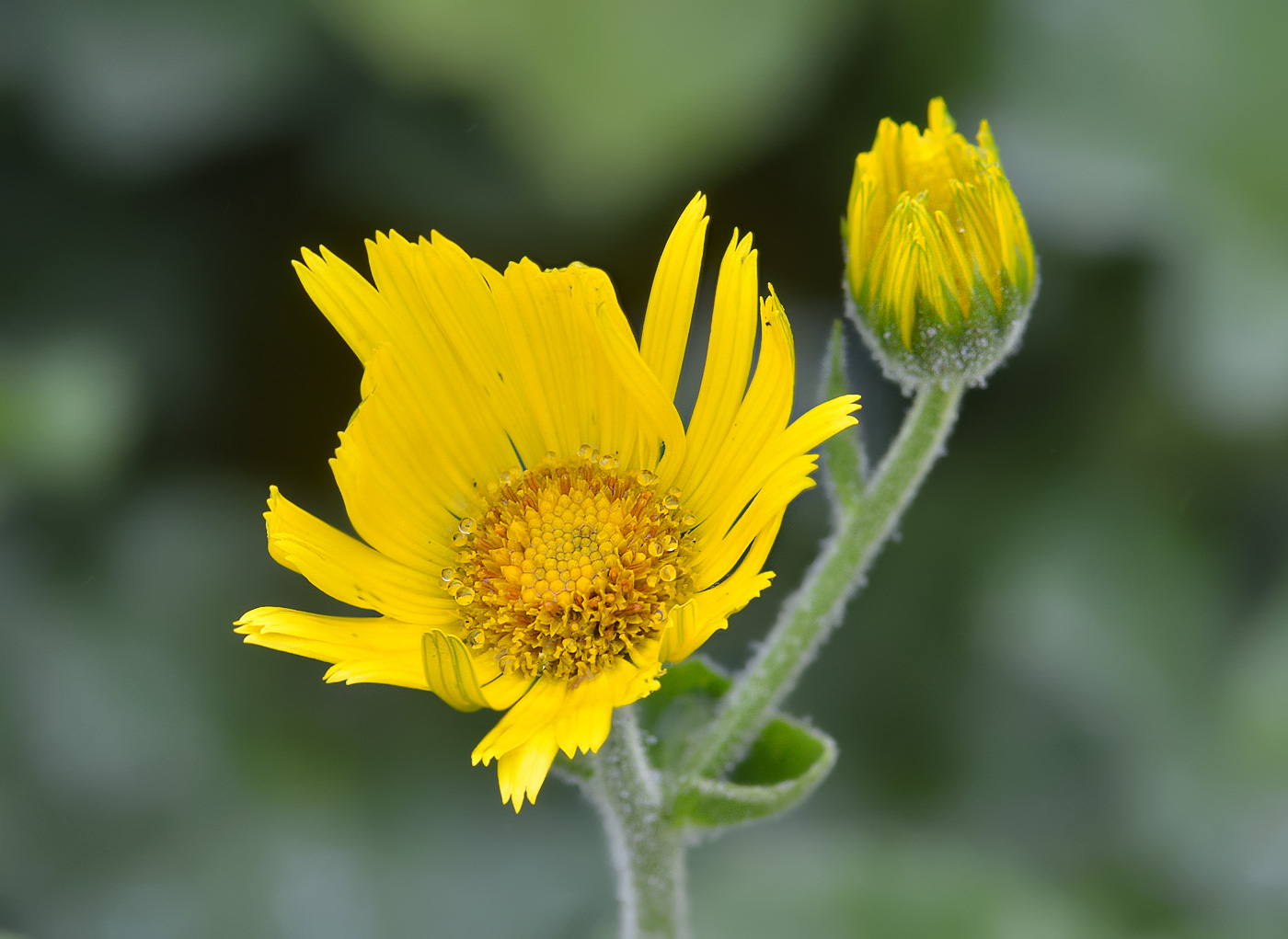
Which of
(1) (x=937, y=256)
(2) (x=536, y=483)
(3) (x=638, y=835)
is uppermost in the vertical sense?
(1) (x=937, y=256)

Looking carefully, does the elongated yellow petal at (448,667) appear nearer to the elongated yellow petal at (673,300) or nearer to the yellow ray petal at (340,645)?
the yellow ray petal at (340,645)

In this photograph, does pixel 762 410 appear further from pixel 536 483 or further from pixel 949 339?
pixel 536 483

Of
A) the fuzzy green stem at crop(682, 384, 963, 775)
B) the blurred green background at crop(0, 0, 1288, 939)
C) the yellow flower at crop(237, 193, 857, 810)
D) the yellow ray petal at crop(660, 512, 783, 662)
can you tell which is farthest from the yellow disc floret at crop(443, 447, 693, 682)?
the blurred green background at crop(0, 0, 1288, 939)

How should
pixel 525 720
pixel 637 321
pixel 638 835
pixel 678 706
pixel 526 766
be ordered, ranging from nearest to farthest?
pixel 526 766 → pixel 525 720 → pixel 638 835 → pixel 678 706 → pixel 637 321

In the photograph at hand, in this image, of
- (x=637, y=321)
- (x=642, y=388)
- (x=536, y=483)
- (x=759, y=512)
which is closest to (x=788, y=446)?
(x=759, y=512)

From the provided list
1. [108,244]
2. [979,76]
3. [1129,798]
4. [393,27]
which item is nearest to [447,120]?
[393,27]

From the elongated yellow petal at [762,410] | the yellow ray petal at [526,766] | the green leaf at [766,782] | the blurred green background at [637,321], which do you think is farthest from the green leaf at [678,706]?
the blurred green background at [637,321]
